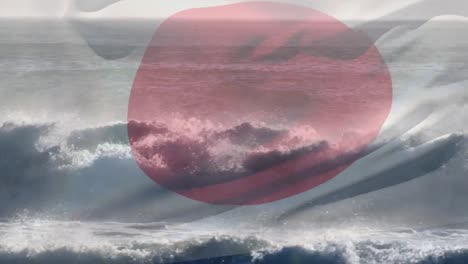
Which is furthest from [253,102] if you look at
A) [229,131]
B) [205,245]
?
[205,245]

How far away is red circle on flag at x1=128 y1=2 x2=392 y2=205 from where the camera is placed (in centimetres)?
148

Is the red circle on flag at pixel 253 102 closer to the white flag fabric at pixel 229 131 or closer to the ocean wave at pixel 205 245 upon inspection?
the white flag fabric at pixel 229 131

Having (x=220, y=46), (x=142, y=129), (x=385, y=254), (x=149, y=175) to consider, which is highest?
(x=220, y=46)

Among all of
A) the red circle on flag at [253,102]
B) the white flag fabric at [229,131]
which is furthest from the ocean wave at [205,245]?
the red circle on flag at [253,102]

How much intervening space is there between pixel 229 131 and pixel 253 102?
4.1 inches

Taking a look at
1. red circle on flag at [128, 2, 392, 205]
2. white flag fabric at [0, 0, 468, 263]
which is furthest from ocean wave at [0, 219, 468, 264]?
red circle on flag at [128, 2, 392, 205]

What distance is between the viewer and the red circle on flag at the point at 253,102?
4.87 feet

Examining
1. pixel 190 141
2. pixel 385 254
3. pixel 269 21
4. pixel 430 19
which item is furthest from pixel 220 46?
pixel 385 254

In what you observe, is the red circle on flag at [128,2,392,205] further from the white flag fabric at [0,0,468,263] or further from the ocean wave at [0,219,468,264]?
the ocean wave at [0,219,468,264]

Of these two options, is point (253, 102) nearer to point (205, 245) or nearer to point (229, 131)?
point (229, 131)

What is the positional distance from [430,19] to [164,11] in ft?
2.47

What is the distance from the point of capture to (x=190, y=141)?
4.87 feet

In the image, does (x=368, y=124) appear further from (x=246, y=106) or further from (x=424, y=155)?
(x=246, y=106)

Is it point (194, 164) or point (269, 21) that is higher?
point (269, 21)
